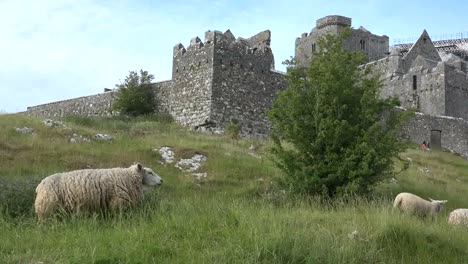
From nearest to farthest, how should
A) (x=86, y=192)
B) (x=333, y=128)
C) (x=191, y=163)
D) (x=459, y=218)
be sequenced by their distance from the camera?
(x=86, y=192) < (x=459, y=218) < (x=333, y=128) < (x=191, y=163)

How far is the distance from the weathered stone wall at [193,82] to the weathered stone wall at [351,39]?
2121cm

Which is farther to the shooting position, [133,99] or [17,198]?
[133,99]

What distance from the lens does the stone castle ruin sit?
26.8 m

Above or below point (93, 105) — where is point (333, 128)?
below

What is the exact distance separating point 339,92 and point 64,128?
39.2 feet

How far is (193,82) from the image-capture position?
90.8ft

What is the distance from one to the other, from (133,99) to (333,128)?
715 inches

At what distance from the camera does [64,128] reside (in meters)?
22.1

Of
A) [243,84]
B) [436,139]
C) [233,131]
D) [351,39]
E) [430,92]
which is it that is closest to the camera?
[233,131]

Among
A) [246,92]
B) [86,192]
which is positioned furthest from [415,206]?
[246,92]

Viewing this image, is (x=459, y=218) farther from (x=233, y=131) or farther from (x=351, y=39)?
(x=351, y=39)

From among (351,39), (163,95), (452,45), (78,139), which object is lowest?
(78,139)

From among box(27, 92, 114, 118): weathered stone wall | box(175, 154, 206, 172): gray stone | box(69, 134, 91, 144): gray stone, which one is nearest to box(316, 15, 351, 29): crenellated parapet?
box(27, 92, 114, 118): weathered stone wall

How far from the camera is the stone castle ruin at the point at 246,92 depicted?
87.9 feet
